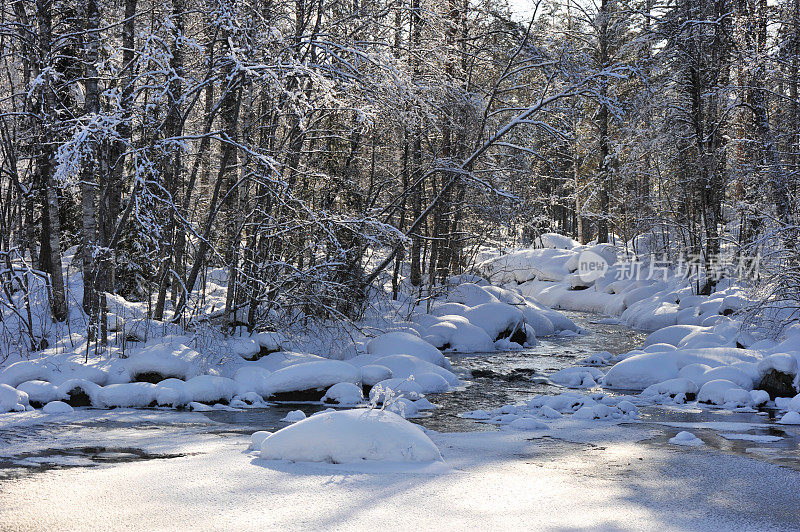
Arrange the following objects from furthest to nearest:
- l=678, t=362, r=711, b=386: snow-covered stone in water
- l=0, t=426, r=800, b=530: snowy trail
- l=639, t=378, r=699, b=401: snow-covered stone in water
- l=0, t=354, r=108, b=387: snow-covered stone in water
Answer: l=678, t=362, r=711, b=386: snow-covered stone in water < l=639, t=378, r=699, b=401: snow-covered stone in water < l=0, t=354, r=108, b=387: snow-covered stone in water < l=0, t=426, r=800, b=530: snowy trail

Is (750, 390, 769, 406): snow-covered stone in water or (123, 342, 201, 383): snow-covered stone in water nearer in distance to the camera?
(750, 390, 769, 406): snow-covered stone in water

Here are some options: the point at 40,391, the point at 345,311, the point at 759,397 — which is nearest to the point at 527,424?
the point at 759,397

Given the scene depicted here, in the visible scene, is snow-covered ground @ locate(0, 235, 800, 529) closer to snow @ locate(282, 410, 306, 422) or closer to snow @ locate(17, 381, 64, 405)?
snow @ locate(17, 381, 64, 405)

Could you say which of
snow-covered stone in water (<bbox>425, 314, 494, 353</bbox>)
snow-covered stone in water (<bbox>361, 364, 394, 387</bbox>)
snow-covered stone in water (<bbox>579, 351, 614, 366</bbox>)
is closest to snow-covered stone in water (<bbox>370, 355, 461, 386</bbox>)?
snow-covered stone in water (<bbox>361, 364, 394, 387</bbox>)

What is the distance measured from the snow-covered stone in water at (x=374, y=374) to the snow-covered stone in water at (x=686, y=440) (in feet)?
14.7

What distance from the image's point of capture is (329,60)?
Answer: 12.4 m

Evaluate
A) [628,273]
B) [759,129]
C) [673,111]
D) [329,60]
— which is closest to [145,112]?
[329,60]

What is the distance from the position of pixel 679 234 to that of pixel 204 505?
773 inches

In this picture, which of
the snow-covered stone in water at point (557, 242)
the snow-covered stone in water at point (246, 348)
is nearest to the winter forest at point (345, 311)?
the snow-covered stone in water at point (246, 348)

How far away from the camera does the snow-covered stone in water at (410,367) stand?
1134 cm

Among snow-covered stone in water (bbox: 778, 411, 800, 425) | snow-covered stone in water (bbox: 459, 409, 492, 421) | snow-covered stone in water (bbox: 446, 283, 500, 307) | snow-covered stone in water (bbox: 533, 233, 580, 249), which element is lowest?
snow-covered stone in water (bbox: 778, 411, 800, 425)

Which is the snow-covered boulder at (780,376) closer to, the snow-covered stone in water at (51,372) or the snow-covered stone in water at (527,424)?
the snow-covered stone in water at (527,424)

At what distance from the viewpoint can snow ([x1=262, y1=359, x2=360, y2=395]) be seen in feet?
33.1

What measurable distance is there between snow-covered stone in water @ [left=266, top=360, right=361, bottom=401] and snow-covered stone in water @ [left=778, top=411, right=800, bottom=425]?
5.58 metres
